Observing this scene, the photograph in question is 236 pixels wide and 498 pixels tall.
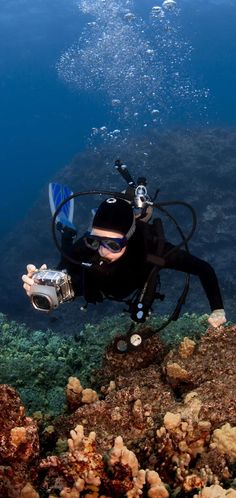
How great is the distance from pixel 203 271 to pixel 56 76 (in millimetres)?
51386

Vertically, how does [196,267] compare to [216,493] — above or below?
above

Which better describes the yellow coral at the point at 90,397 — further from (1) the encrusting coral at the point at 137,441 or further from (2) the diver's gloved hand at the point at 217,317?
(2) the diver's gloved hand at the point at 217,317

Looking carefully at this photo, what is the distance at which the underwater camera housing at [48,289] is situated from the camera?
12.5 ft

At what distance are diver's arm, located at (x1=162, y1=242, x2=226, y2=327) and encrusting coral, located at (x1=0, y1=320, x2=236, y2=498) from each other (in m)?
0.37

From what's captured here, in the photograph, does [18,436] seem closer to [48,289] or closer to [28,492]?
[28,492]

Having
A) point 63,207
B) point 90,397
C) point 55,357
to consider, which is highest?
point 63,207

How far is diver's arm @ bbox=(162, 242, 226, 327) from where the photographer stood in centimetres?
437

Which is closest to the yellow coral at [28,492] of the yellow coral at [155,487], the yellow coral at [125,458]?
the yellow coral at [125,458]

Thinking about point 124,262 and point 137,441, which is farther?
point 124,262

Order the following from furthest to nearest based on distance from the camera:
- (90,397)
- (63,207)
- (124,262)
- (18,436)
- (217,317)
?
(63,207)
(217,317)
(124,262)
(90,397)
(18,436)

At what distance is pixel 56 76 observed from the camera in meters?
50.9

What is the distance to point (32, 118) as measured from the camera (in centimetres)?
4656

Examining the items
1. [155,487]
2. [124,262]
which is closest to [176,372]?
[124,262]

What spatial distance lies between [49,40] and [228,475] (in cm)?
5075
